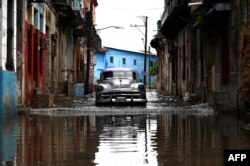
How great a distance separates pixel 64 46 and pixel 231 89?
65.9 ft

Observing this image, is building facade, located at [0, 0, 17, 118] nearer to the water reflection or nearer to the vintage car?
the water reflection

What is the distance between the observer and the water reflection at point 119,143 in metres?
8.24

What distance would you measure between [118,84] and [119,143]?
15.5 meters

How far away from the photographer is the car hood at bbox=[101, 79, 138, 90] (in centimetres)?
2559

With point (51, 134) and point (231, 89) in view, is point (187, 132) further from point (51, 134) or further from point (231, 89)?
point (231, 89)

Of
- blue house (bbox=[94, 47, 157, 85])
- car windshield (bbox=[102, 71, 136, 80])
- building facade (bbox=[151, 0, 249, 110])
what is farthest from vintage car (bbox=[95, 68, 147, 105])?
blue house (bbox=[94, 47, 157, 85])

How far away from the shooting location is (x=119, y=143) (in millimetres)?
10195

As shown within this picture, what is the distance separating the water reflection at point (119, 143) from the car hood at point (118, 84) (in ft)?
34.4

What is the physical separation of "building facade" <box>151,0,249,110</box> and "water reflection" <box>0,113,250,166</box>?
4008mm

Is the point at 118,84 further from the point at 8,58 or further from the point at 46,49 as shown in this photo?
the point at 8,58

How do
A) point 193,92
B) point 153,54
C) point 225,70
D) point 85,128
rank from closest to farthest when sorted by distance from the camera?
point 85,128, point 225,70, point 193,92, point 153,54

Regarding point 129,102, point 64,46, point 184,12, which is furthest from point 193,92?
point 64,46

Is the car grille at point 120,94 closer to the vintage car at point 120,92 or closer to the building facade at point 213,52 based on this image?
the vintage car at point 120,92

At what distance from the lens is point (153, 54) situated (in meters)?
114
